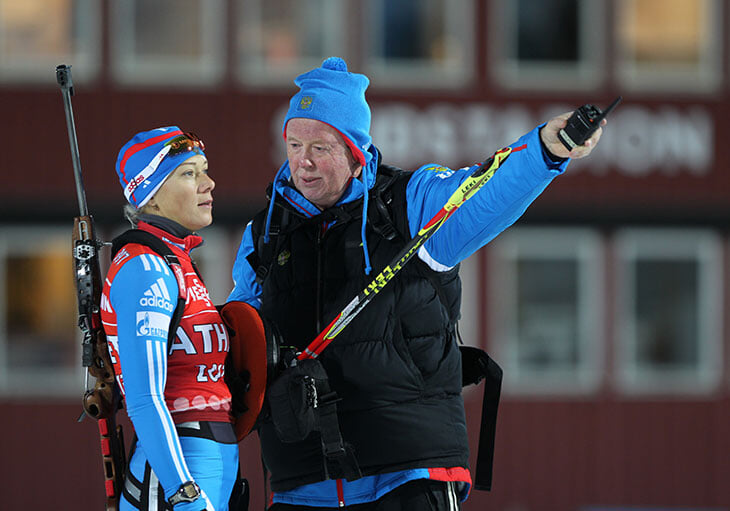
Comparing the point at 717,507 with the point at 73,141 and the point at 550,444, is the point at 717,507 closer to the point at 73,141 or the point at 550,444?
the point at 550,444

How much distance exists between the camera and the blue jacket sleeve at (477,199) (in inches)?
127

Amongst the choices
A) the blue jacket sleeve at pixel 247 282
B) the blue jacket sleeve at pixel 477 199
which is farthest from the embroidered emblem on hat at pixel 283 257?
the blue jacket sleeve at pixel 477 199

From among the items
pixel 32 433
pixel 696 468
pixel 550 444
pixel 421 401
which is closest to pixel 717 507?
pixel 696 468

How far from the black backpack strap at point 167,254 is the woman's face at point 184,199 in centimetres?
14

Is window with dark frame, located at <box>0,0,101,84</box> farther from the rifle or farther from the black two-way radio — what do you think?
the black two-way radio

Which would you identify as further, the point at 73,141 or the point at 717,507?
Answer: the point at 717,507

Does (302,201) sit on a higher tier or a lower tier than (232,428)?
higher

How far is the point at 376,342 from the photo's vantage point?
3494 mm

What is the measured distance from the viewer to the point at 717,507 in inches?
509

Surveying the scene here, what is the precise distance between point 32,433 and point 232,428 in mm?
9435

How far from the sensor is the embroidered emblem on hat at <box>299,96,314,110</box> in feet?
11.9

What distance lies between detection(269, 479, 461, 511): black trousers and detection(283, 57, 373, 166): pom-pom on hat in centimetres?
94

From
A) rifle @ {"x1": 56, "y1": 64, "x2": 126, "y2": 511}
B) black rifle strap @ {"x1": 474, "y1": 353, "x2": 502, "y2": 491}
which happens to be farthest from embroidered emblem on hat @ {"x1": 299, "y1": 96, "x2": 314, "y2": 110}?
black rifle strap @ {"x1": 474, "y1": 353, "x2": 502, "y2": 491}

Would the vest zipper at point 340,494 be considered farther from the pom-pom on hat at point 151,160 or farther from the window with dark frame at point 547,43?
the window with dark frame at point 547,43
